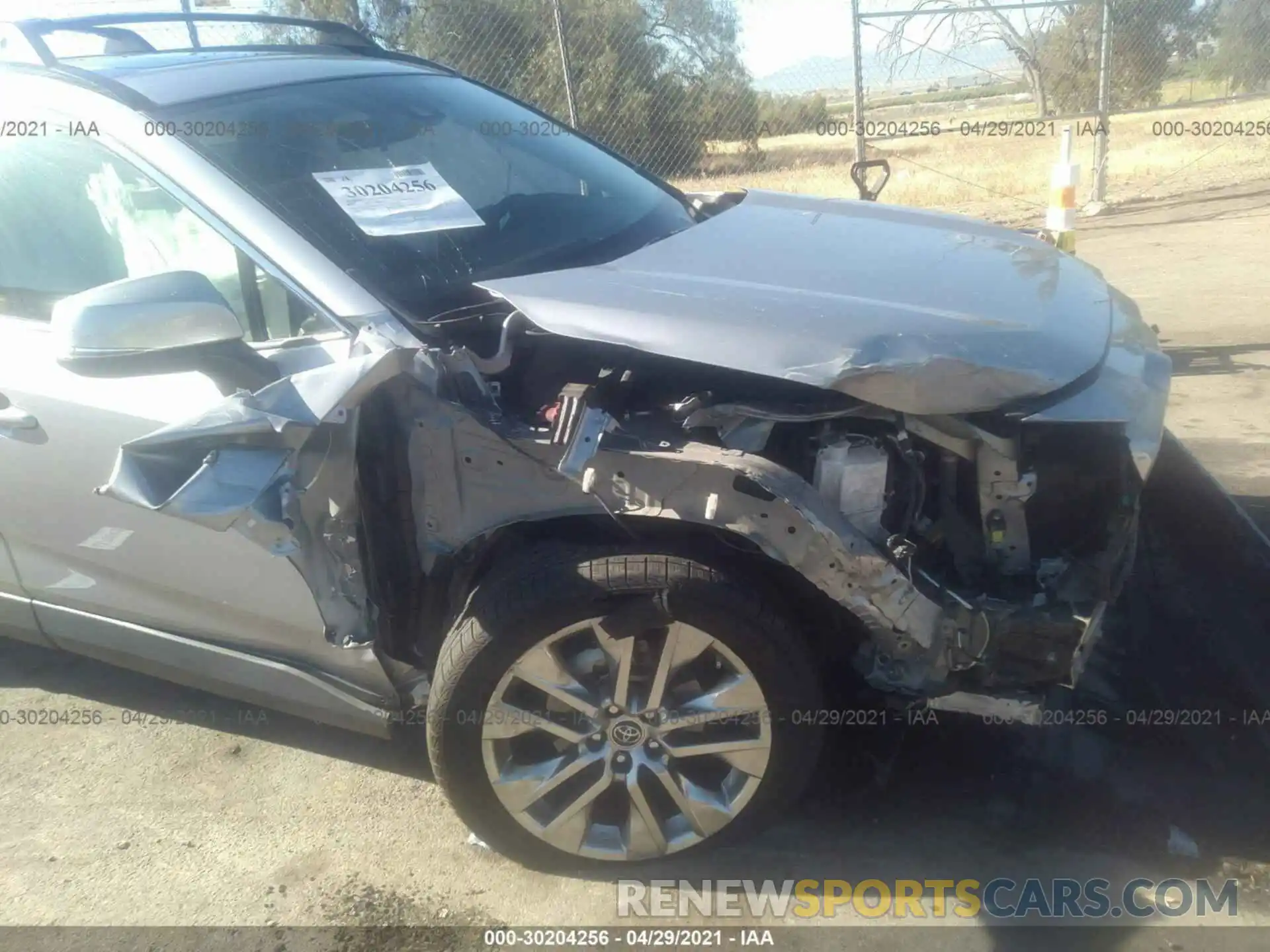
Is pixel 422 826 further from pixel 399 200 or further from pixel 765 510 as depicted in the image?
pixel 399 200

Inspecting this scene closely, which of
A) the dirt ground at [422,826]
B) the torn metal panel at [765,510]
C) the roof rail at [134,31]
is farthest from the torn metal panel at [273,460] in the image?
the roof rail at [134,31]

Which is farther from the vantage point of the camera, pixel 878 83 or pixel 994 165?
pixel 994 165

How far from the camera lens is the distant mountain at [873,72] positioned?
9.05m

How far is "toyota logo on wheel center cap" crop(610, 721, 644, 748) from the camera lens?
239 cm

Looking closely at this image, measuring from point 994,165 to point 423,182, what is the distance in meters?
12.7

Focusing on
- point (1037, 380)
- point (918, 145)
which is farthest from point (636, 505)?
point (918, 145)

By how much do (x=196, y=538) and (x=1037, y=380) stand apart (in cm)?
203

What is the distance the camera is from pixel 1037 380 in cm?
222

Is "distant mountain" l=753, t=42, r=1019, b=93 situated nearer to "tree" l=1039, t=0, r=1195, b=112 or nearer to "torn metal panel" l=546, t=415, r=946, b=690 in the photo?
"tree" l=1039, t=0, r=1195, b=112

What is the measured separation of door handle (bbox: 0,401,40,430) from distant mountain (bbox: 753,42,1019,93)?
25.9 feet

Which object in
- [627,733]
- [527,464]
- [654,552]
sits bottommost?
[627,733]

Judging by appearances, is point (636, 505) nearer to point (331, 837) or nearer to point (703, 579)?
point (703, 579)

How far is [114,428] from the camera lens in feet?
8.08

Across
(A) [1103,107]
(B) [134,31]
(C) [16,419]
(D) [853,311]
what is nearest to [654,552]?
(D) [853,311]
